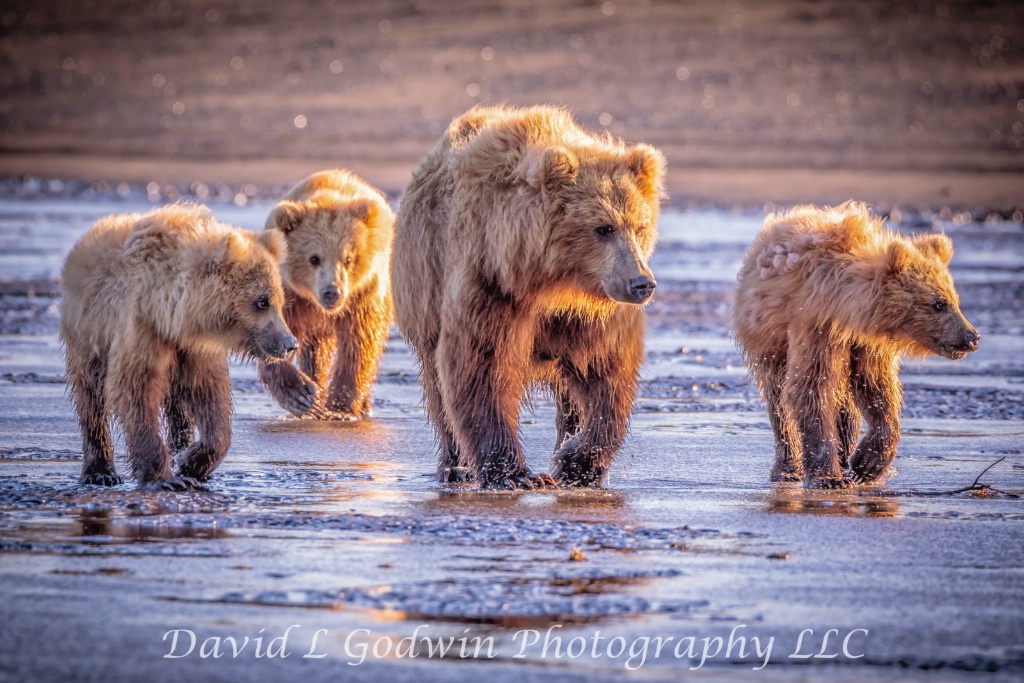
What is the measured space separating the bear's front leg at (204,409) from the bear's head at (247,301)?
167mm

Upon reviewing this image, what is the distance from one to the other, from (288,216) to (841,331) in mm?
3936

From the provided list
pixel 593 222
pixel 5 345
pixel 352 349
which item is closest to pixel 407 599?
pixel 593 222

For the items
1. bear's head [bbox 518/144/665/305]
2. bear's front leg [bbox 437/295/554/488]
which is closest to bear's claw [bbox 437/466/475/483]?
bear's front leg [bbox 437/295/554/488]

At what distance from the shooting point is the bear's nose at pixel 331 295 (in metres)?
9.93

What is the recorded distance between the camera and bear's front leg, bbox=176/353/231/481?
23.2 feet

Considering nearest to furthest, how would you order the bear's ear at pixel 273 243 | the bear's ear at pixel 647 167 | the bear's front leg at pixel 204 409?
the bear's front leg at pixel 204 409 → the bear's ear at pixel 647 167 → the bear's ear at pixel 273 243

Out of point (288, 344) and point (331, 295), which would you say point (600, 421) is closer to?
point (288, 344)

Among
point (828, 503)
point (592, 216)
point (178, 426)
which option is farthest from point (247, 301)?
point (828, 503)

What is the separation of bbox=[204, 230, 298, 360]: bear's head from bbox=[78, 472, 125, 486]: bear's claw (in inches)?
31.3

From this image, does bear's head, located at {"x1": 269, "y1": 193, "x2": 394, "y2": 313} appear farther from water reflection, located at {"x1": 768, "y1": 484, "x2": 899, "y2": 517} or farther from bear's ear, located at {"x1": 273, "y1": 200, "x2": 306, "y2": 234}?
water reflection, located at {"x1": 768, "y1": 484, "x2": 899, "y2": 517}

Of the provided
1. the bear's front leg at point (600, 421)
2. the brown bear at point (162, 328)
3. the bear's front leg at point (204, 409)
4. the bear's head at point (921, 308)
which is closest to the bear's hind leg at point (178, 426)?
the brown bear at point (162, 328)

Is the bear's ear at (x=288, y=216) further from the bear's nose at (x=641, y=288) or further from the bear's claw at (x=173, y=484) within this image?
the bear's nose at (x=641, y=288)

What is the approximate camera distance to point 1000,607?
5152mm

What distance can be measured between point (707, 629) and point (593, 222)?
2.63 m
